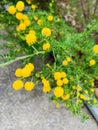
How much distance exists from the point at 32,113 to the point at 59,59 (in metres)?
0.52

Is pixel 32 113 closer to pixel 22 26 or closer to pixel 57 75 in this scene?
pixel 57 75

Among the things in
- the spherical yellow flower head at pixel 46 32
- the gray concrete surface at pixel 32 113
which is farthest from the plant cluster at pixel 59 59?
the gray concrete surface at pixel 32 113

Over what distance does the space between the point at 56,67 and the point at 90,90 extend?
292 millimetres

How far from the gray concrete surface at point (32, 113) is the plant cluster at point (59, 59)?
27cm

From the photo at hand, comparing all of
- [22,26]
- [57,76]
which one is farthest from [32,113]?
[22,26]

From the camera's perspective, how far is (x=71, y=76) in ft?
6.86

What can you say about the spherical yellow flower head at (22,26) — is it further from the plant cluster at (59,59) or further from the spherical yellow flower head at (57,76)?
the spherical yellow flower head at (57,76)

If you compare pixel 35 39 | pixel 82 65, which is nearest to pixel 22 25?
pixel 35 39

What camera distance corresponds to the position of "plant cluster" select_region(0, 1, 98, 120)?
1975mm

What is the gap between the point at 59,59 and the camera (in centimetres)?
210

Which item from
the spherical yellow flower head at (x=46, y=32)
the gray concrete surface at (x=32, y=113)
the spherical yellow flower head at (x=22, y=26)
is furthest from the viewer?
the gray concrete surface at (x=32, y=113)

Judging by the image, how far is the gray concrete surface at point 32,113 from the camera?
2305 mm

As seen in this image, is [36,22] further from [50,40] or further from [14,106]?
[14,106]

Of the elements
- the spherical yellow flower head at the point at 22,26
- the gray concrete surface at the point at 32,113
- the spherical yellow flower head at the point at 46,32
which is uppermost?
the spherical yellow flower head at the point at 22,26
